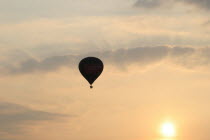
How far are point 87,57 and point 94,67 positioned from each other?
257cm

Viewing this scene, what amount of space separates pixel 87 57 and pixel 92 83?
5734 millimetres

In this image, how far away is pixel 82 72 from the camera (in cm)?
9100

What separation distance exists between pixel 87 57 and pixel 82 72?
3.24 meters

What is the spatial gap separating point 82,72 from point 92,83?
343 centimetres

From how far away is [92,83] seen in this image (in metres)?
→ 92.6

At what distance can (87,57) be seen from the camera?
90.8 metres

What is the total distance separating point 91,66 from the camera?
90.2 meters

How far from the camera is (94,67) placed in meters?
90.2

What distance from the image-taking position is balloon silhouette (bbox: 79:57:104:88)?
90.2 meters

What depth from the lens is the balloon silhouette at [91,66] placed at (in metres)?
90.2
